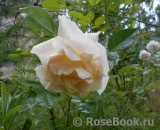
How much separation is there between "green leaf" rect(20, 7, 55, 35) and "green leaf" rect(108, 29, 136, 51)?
79mm

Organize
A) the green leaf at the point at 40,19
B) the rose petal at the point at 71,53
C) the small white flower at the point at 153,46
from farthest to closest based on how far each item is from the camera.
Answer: the small white flower at the point at 153,46 < the green leaf at the point at 40,19 < the rose petal at the point at 71,53

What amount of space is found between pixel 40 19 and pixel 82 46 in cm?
12

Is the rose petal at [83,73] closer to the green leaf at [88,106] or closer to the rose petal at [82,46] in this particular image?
the rose petal at [82,46]

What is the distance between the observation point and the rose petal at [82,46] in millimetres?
234

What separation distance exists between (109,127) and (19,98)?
41 cm

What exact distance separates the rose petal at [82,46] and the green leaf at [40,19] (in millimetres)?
107

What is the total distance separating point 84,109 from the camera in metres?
0.52

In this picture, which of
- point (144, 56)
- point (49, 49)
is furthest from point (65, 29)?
point (144, 56)

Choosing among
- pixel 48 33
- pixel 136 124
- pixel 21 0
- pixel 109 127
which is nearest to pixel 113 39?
pixel 48 33

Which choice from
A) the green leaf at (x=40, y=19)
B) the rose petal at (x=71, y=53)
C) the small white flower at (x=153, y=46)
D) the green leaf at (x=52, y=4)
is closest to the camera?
the rose petal at (x=71, y=53)

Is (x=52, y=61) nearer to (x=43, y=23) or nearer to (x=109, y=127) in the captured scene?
(x=43, y=23)

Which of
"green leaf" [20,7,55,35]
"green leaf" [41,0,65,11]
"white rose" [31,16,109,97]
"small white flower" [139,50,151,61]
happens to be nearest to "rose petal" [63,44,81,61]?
"white rose" [31,16,109,97]

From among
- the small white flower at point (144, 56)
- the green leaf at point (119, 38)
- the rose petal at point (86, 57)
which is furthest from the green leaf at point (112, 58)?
the small white flower at point (144, 56)

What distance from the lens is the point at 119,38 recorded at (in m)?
0.35
